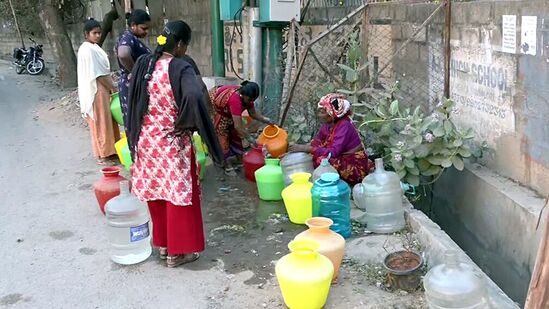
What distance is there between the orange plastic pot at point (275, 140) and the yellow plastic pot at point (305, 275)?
99.8 inches

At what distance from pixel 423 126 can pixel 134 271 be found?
2.47 metres

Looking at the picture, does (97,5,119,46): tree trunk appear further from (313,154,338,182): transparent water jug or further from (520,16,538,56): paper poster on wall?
(520,16,538,56): paper poster on wall

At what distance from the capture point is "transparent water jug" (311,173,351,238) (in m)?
4.12

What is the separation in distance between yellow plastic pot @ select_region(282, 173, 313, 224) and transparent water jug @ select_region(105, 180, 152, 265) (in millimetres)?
1111

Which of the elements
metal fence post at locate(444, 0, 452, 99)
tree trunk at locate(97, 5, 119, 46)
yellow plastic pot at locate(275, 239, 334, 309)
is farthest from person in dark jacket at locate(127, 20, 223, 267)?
tree trunk at locate(97, 5, 119, 46)

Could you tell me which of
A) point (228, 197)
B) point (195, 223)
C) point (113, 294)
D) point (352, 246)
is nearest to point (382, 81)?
point (228, 197)

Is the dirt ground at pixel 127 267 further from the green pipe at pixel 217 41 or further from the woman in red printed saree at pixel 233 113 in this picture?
the green pipe at pixel 217 41

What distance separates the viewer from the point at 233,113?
5.68 metres

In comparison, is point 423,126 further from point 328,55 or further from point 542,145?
point 328,55

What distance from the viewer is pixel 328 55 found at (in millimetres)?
6926

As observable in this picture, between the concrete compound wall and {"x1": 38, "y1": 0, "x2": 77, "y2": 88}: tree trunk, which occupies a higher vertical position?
{"x1": 38, "y1": 0, "x2": 77, "y2": 88}: tree trunk

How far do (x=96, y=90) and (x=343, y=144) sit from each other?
3.18 m

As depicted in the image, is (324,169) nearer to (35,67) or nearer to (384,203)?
(384,203)

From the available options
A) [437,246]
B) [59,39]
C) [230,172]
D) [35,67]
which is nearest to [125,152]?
[230,172]
